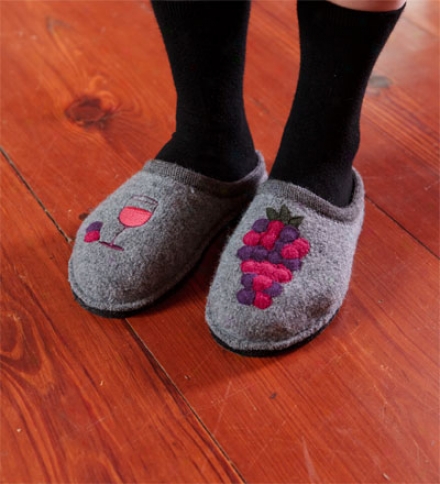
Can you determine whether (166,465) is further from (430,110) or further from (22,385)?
(430,110)

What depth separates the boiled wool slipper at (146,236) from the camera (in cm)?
62

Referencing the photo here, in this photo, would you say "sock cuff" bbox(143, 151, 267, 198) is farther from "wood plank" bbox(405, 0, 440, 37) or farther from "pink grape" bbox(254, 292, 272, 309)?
"wood plank" bbox(405, 0, 440, 37)

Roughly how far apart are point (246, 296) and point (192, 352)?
0.09m

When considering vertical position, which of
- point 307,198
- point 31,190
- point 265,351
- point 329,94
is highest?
point 329,94

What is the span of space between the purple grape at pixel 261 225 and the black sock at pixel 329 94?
2.2 inches

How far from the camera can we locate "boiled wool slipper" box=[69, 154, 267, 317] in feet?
2.03

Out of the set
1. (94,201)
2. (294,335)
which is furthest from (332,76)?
(94,201)

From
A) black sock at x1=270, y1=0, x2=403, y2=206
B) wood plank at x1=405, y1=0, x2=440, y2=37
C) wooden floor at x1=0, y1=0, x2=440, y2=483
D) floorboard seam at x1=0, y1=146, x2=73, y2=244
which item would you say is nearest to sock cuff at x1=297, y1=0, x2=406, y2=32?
black sock at x1=270, y1=0, x2=403, y2=206

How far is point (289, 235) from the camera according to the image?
62cm

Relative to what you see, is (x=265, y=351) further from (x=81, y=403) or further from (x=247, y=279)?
(x=81, y=403)

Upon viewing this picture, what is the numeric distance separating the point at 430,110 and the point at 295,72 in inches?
9.5

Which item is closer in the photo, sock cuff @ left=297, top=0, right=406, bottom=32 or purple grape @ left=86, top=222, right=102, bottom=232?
sock cuff @ left=297, top=0, right=406, bottom=32

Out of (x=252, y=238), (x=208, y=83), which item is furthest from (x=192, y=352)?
(x=208, y=83)

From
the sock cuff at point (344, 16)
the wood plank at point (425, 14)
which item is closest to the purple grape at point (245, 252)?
the sock cuff at point (344, 16)
